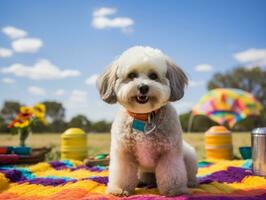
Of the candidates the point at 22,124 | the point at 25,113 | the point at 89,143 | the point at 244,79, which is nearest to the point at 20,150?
the point at 22,124

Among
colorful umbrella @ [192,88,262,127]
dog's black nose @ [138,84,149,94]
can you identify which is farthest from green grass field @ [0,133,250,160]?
dog's black nose @ [138,84,149,94]

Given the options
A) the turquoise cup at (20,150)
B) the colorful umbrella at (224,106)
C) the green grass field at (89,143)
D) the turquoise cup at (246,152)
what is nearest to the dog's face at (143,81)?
the turquoise cup at (246,152)

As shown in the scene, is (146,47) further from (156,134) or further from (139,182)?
(139,182)

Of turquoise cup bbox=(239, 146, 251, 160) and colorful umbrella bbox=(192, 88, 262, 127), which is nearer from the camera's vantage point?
turquoise cup bbox=(239, 146, 251, 160)

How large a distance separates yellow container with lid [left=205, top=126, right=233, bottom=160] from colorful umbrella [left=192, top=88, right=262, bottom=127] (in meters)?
6.56

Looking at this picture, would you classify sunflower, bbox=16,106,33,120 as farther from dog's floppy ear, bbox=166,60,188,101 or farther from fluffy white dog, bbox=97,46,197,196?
dog's floppy ear, bbox=166,60,188,101

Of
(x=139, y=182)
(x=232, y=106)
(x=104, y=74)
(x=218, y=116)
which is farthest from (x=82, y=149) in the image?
(x=232, y=106)

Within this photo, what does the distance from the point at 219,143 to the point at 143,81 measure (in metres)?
3.63

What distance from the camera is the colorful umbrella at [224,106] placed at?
42.9ft

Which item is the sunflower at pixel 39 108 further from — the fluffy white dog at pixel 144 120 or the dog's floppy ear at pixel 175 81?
the dog's floppy ear at pixel 175 81

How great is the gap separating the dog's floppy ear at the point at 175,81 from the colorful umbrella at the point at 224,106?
32.3 feet

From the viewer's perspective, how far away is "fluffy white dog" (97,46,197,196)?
2650 mm

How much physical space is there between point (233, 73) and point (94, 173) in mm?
27195

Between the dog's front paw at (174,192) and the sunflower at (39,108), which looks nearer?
the dog's front paw at (174,192)
